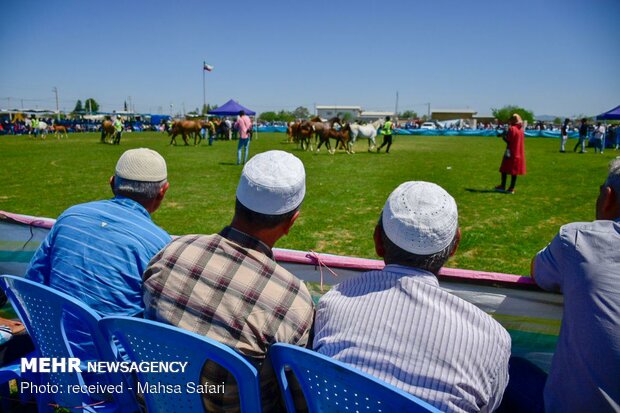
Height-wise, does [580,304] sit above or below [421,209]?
below

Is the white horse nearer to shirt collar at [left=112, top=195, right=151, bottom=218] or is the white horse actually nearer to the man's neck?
shirt collar at [left=112, top=195, right=151, bottom=218]

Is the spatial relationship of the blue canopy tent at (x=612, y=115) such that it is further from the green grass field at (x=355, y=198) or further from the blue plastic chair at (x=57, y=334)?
the blue plastic chair at (x=57, y=334)

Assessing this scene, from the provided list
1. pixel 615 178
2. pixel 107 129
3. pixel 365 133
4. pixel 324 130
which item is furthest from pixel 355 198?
pixel 107 129

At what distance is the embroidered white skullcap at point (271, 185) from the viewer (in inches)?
70.7

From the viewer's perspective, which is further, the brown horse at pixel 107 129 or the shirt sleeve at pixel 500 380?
the brown horse at pixel 107 129

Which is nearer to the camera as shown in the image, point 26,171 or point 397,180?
point 397,180

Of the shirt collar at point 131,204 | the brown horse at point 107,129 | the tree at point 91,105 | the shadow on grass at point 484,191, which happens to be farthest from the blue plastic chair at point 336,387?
the tree at point 91,105

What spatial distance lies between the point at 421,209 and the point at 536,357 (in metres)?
1.65

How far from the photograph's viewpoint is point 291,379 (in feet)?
4.93

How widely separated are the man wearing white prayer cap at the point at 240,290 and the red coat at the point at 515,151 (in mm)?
8898

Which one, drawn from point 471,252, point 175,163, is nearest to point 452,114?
point 175,163

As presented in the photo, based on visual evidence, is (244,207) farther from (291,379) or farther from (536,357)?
(536,357)

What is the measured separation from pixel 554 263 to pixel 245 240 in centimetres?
134

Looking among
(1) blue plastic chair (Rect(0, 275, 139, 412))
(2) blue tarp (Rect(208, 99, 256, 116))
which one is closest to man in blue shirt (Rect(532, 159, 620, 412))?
(1) blue plastic chair (Rect(0, 275, 139, 412))
